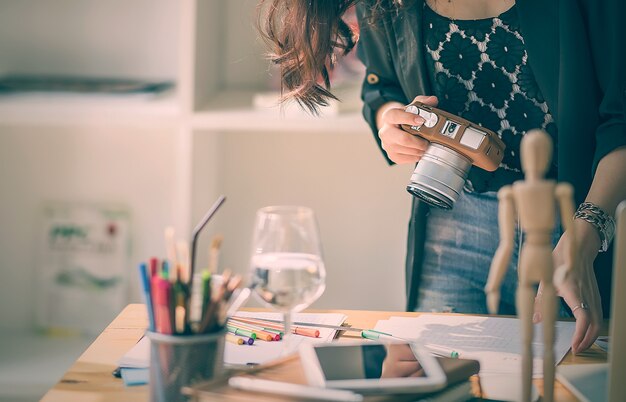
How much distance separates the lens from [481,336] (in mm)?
1054

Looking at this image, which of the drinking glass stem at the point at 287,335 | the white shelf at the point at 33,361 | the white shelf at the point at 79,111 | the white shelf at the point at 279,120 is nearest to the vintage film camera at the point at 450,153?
the drinking glass stem at the point at 287,335

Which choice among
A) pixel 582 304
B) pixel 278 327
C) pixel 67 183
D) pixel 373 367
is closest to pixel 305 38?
pixel 278 327

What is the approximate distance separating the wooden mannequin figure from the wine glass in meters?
0.20

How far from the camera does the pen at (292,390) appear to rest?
2.38 ft

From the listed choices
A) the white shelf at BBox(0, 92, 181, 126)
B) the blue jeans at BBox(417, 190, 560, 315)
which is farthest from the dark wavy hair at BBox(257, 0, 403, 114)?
the white shelf at BBox(0, 92, 181, 126)

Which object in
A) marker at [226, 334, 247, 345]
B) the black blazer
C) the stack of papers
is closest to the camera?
the stack of papers

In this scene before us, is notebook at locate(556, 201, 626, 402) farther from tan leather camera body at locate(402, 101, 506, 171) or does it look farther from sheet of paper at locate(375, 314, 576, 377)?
tan leather camera body at locate(402, 101, 506, 171)

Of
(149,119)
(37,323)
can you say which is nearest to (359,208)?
(149,119)

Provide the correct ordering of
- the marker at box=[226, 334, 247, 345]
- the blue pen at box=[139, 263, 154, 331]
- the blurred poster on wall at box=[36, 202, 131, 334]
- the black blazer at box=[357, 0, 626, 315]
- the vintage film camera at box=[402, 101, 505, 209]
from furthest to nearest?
the blurred poster on wall at box=[36, 202, 131, 334] < the black blazer at box=[357, 0, 626, 315] < the vintage film camera at box=[402, 101, 505, 209] < the marker at box=[226, 334, 247, 345] < the blue pen at box=[139, 263, 154, 331]

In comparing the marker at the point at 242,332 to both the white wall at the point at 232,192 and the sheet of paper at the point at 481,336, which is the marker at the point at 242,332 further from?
the white wall at the point at 232,192

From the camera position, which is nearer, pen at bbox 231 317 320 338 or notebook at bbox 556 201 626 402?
notebook at bbox 556 201 626 402

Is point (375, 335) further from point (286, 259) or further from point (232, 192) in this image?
point (232, 192)

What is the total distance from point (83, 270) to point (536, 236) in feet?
5.67

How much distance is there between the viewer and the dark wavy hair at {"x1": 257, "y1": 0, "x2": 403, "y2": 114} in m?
1.47
